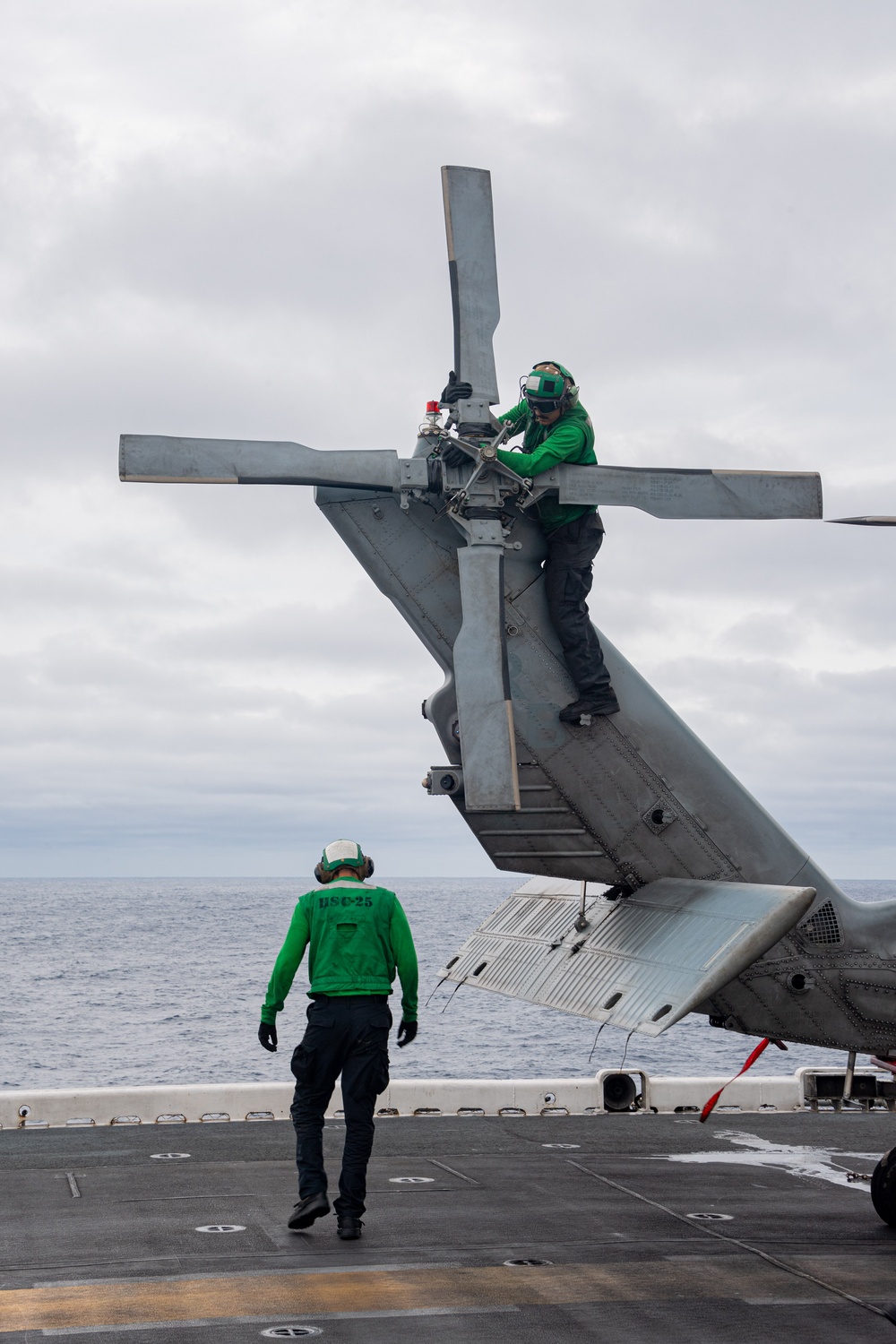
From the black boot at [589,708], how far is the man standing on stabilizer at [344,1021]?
1.64 metres

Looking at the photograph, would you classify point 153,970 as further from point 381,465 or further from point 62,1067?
point 381,465

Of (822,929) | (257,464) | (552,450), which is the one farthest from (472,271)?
(822,929)

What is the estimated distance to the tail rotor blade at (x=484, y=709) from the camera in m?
7.50

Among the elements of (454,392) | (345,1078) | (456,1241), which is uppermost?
(454,392)

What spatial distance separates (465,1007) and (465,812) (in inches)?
1939

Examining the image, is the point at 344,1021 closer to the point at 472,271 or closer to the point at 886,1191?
the point at 886,1191

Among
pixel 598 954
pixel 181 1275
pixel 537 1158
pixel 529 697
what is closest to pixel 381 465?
pixel 529 697

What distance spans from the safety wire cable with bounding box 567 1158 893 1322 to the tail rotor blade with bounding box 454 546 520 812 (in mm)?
2749

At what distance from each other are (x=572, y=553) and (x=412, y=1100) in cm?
595

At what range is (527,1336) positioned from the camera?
562 cm

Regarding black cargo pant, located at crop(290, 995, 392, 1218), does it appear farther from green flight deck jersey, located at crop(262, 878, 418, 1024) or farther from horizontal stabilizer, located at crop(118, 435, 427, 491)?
horizontal stabilizer, located at crop(118, 435, 427, 491)

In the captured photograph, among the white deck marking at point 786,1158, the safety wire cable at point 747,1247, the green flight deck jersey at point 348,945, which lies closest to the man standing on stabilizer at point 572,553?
the green flight deck jersey at point 348,945

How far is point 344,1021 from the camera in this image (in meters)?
7.30

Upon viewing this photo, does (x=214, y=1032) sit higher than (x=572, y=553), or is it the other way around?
(x=572, y=553)
